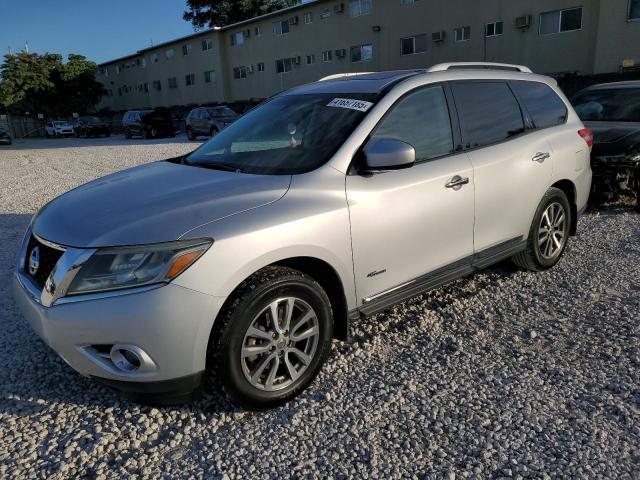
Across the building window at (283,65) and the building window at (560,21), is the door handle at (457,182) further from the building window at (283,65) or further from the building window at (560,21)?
the building window at (283,65)

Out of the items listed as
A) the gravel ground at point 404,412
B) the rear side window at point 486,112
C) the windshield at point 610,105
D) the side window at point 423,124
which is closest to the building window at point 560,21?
the windshield at point 610,105

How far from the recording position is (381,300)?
314 centimetres

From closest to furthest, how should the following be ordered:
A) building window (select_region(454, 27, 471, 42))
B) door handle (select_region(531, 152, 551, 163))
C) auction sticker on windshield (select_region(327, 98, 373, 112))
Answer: auction sticker on windshield (select_region(327, 98, 373, 112))
door handle (select_region(531, 152, 551, 163))
building window (select_region(454, 27, 471, 42))

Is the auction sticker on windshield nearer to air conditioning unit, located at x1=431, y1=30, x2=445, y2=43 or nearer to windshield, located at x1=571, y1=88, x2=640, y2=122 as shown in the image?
windshield, located at x1=571, y1=88, x2=640, y2=122

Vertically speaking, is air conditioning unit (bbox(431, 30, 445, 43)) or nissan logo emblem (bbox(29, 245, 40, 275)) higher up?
air conditioning unit (bbox(431, 30, 445, 43))

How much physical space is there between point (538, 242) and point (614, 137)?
3159mm

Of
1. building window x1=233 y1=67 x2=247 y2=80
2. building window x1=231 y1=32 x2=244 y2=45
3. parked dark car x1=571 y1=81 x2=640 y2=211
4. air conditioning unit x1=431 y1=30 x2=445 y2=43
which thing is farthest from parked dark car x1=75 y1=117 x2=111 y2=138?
parked dark car x1=571 y1=81 x2=640 y2=211

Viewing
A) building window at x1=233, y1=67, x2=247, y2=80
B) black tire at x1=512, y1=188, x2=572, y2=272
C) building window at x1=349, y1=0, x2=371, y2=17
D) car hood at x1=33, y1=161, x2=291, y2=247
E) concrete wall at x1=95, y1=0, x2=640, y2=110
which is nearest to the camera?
car hood at x1=33, y1=161, x2=291, y2=247

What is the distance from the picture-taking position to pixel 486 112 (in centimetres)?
390

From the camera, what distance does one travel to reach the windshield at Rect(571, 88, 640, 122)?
283 inches

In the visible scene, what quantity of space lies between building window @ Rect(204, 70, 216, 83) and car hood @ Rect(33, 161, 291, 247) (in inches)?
1615

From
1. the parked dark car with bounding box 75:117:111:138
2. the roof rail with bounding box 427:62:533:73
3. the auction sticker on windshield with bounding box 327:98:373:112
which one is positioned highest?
the roof rail with bounding box 427:62:533:73

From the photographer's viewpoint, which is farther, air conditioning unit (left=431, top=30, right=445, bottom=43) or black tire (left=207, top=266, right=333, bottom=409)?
air conditioning unit (left=431, top=30, right=445, bottom=43)

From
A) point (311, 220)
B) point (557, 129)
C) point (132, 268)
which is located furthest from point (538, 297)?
point (132, 268)
